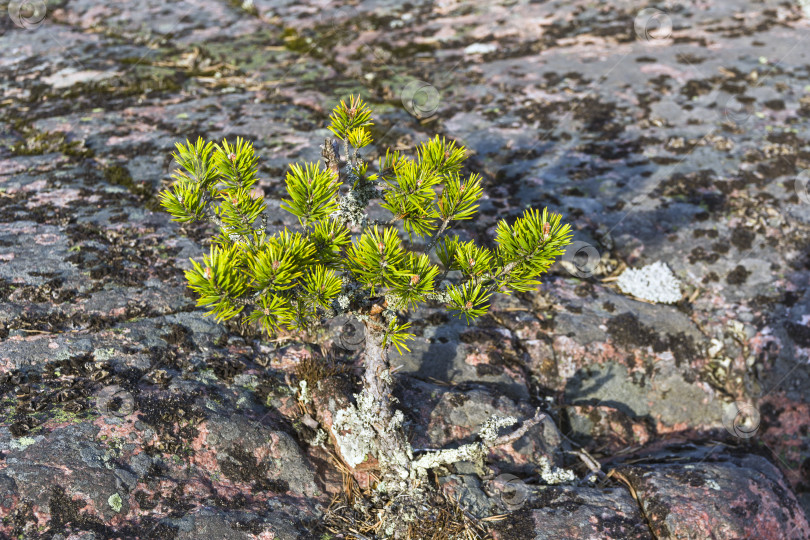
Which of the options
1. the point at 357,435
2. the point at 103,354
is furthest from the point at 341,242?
the point at 103,354

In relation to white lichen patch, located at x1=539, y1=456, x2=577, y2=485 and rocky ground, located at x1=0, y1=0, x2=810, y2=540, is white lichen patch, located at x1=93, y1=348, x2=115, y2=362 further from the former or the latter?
white lichen patch, located at x1=539, y1=456, x2=577, y2=485

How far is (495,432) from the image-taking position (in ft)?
15.8

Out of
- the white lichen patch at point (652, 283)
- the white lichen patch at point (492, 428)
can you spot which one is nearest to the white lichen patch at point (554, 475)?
the white lichen patch at point (492, 428)

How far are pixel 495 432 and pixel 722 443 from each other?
323cm

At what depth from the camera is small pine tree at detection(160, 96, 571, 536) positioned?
12.1ft

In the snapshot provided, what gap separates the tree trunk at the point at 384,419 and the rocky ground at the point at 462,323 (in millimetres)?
398

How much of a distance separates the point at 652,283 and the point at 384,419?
4.60 metres

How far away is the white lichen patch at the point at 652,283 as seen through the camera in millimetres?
7324

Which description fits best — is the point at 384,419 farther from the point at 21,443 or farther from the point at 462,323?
the point at 21,443

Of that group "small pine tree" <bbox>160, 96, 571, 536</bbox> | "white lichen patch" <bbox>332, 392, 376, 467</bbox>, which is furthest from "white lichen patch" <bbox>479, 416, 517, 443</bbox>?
"small pine tree" <bbox>160, 96, 571, 536</bbox>

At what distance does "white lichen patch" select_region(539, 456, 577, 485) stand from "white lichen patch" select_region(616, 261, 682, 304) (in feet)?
10.1

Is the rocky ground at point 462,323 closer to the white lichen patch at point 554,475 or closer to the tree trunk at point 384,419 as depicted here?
the white lichen patch at point 554,475

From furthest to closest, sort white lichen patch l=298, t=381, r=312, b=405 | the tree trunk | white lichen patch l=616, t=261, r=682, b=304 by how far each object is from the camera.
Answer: white lichen patch l=616, t=261, r=682, b=304, white lichen patch l=298, t=381, r=312, b=405, the tree trunk

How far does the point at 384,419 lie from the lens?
15.9 ft
